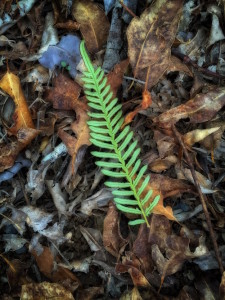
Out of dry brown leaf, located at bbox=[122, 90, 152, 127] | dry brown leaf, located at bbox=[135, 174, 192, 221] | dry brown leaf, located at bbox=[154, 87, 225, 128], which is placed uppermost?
dry brown leaf, located at bbox=[122, 90, 152, 127]

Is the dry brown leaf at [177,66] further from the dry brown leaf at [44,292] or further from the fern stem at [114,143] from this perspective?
the dry brown leaf at [44,292]

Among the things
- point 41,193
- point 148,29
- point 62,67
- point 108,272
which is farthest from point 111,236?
point 148,29

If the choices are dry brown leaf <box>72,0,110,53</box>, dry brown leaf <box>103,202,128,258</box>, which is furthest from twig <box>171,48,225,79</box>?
dry brown leaf <box>103,202,128,258</box>

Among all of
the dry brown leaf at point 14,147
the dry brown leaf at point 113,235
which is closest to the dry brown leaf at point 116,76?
the dry brown leaf at point 14,147

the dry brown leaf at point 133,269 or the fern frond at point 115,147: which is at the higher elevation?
the fern frond at point 115,147

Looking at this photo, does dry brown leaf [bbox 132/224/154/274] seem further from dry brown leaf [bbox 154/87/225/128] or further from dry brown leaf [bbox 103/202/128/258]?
dry brown leaf [bbox 154/87/225/128]

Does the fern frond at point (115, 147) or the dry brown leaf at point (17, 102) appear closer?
the fern frond at point (115, 147)

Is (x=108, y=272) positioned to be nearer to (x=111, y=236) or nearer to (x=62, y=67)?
(x=111, y=236)
